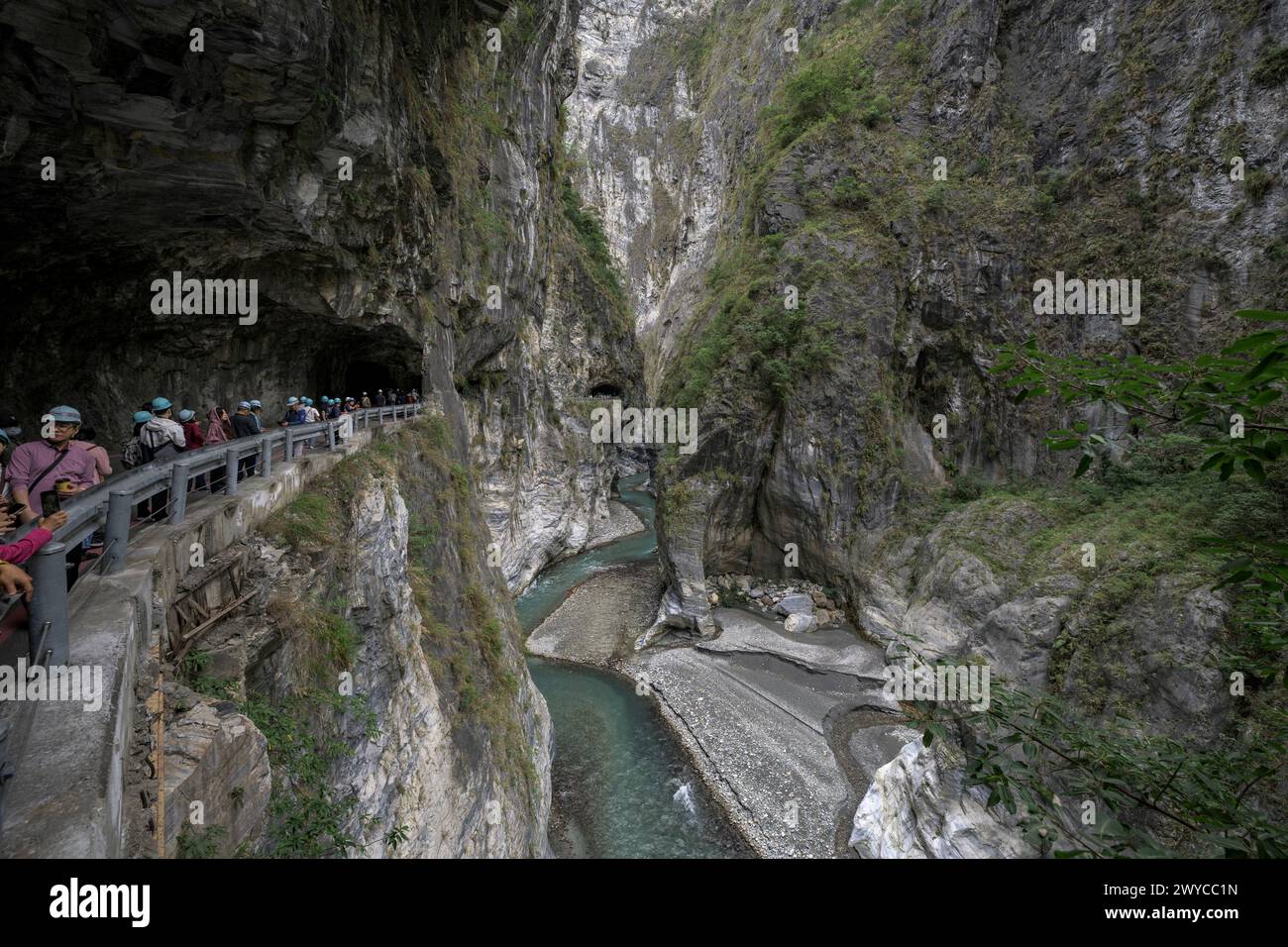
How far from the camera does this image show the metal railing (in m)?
2.37

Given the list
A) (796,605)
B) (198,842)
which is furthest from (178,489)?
(796,605)

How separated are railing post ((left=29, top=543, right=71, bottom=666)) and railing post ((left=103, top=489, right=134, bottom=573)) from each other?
3.39 feet

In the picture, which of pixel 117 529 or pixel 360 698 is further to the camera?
pixel 360 698

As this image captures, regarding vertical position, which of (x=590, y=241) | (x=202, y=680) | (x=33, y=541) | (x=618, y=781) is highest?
(x=590, y=241)

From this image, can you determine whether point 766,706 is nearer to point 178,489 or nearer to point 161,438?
point 178,489

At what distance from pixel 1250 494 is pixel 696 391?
1700 cm

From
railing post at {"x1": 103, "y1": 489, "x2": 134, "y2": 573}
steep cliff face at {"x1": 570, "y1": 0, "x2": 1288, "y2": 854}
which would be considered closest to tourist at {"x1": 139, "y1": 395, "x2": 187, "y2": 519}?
railing post at {"x1": 103, "y1": 489, "x2": 134, "y2": 573}

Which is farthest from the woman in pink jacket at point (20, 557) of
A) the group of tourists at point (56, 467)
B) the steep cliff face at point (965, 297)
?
the steep cliff face at point (965, 297)

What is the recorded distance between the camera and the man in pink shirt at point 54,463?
355 cm

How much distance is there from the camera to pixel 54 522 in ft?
8.82

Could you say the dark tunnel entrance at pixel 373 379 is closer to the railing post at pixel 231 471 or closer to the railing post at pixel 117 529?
the railing post at pixel 231 471

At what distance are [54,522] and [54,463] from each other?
1550 mm

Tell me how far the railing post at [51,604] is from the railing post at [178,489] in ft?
6.69
